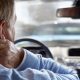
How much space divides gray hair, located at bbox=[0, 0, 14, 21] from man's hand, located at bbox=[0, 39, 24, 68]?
0.08m

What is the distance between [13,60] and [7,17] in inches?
6.0

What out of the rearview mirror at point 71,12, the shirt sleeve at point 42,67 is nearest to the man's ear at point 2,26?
the shirt sleeve at point 42,67

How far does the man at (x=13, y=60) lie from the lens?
0.84 meters

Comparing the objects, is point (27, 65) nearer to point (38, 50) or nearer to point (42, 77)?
point (42, 77)

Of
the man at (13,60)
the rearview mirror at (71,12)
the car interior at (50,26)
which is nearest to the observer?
the man at (13,60)

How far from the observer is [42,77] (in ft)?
2.79

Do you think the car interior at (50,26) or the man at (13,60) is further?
the car interior at (50,26)

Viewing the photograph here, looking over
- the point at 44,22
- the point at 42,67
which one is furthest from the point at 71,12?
the point at 44,22

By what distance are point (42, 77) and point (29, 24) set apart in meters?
2.13

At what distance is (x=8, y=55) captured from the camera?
90cm

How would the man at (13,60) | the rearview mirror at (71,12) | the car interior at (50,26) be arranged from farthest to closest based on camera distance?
the car interior at (50,26) < the rearview mirror at (71,12) < the man at (13,60)

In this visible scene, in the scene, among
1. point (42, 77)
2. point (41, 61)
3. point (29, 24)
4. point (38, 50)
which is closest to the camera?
point (42, 77)

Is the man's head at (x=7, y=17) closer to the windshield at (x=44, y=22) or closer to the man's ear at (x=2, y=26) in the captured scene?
the man's ear at (x=2, y=26)

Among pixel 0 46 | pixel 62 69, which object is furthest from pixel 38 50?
pixel 0 46
